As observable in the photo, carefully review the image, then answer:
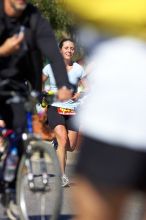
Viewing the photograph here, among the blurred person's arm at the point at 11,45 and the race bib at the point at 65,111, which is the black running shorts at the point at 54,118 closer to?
the race bib at the point at 65,111

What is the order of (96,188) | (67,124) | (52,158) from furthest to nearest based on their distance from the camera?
(67,124), (52,158), (96,188)

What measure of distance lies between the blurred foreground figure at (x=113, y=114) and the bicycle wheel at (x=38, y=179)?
3.16 metres

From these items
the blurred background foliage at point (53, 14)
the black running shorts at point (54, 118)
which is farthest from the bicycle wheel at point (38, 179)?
the blurred background foliage at point (53, 14)

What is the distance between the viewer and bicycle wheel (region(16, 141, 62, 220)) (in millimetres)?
5957

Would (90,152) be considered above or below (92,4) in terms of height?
below

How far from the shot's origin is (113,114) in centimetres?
275

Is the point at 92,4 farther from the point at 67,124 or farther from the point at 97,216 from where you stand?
the point at 67,124

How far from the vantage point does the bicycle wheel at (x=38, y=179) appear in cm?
596

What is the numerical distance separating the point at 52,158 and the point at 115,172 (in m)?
3.31

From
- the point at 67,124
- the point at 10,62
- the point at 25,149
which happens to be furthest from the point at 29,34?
the point at 67,124

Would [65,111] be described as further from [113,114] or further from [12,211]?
[113,114]

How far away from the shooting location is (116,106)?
9.03 feet

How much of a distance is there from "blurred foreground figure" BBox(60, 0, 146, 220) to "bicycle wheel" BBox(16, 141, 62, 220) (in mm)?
3160

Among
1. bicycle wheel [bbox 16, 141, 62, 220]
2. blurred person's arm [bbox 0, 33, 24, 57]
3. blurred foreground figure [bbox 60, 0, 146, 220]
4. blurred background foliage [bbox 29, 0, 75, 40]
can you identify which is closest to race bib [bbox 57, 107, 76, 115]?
bicycle wheel [bbox 16, 141, 62, 220]
